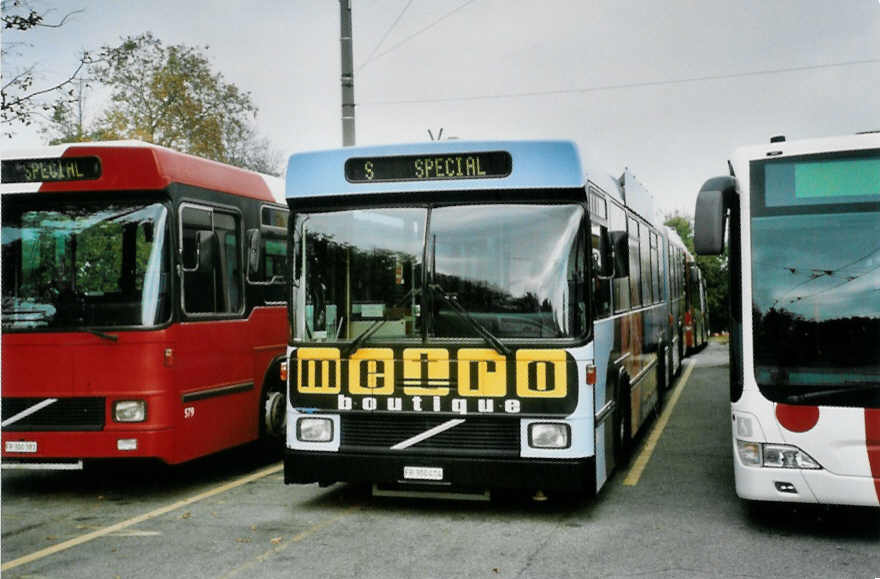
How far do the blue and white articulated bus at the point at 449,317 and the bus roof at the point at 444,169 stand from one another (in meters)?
0.01

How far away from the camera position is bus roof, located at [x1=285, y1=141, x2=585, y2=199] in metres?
7.76

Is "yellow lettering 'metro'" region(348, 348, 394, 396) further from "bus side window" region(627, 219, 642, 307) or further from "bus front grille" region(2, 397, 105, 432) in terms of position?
"bus side window" region(627, 219, 642, 307)

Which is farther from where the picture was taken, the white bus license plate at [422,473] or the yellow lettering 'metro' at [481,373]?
the white bus license plate at [422,473]

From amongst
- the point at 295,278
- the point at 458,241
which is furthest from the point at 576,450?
the point at 295,278

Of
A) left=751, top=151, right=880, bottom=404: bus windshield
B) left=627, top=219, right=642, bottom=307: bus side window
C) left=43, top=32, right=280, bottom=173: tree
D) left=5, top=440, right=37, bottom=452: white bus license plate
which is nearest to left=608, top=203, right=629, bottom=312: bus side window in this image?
left=627, top=219, right=642, bottom=307: bus side window

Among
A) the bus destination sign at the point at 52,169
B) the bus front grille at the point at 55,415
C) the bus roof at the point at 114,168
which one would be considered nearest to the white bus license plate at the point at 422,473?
the bus front grille at the point at 55,415

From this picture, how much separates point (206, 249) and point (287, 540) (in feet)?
11.2

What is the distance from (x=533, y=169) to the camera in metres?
7.80

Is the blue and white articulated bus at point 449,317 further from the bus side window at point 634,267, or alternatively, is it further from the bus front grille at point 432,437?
the bus side window at point 634,267

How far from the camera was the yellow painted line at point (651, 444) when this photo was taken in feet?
32.6

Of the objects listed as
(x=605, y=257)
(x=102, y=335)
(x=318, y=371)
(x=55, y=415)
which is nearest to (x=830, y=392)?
(x=605, y=257)

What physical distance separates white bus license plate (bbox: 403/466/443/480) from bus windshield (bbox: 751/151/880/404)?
2522mm

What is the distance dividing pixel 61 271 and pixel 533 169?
4.38m

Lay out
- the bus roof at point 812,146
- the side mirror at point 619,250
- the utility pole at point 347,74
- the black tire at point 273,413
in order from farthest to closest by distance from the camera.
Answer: the utility pole at point 347,74 < the black tire at point 273,413 < the side mirror at point 619,250 < the bus roof at point 812,146
